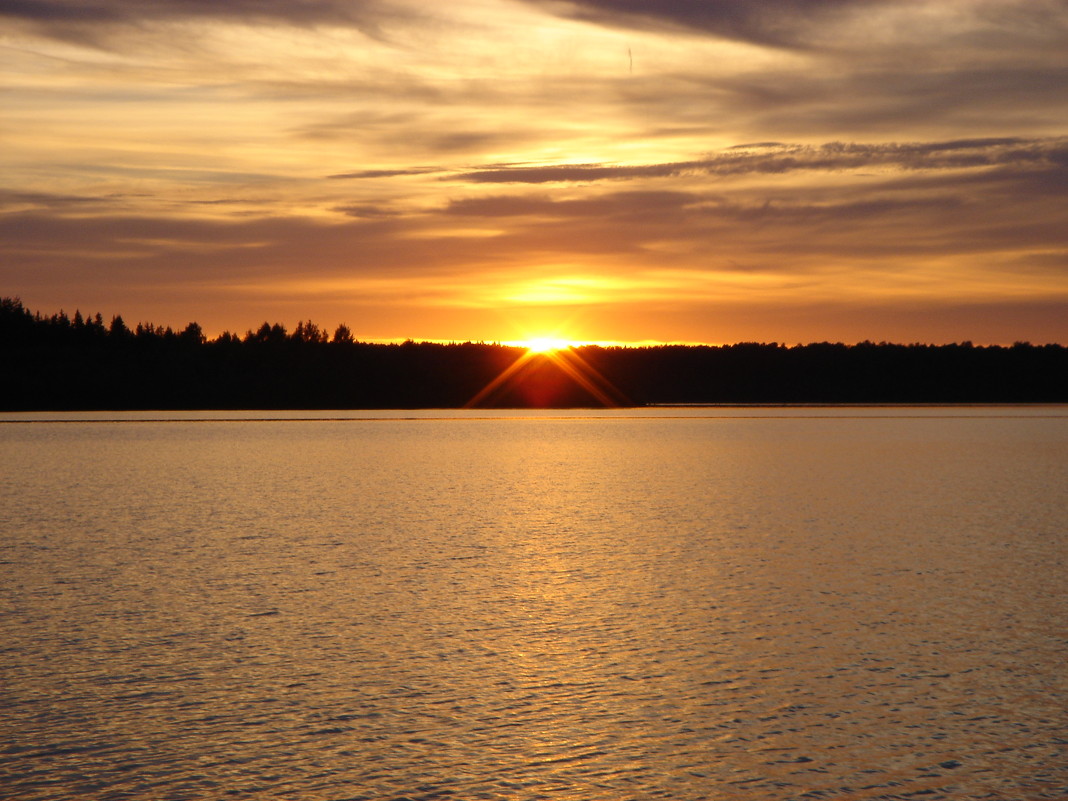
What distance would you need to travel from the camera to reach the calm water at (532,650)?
10.8 meters

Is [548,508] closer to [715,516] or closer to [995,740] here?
[715,516]

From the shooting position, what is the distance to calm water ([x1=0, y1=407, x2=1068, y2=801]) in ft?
35.4

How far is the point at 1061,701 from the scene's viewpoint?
13031 millimetres

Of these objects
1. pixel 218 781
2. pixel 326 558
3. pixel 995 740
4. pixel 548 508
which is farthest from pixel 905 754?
pixel 548 508

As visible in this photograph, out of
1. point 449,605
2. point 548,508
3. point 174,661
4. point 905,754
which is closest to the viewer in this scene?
point 905,754

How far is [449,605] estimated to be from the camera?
1931 cm

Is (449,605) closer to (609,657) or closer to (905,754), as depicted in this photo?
(609,657)

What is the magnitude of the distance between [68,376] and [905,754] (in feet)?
654

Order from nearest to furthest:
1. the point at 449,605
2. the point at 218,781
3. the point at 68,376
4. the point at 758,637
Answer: the point at 218,781
the point at 758,637
the point at 449,605
the point at 68,376

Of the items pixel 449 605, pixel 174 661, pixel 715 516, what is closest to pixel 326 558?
pixel 449 605

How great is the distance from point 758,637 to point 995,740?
5.29 metres

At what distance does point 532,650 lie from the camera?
15.9 metres

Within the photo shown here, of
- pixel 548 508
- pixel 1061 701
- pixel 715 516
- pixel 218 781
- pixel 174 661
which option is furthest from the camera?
pixel 548 508

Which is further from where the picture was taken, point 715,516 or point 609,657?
point 715,516
